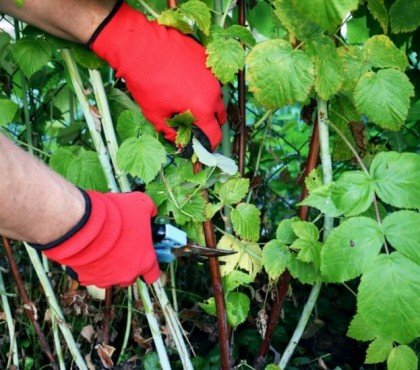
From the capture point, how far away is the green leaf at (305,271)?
1.25 metres

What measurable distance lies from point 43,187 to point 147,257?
0.26 meters

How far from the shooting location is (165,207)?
138cm

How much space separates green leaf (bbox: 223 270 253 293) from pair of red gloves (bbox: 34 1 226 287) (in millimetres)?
164

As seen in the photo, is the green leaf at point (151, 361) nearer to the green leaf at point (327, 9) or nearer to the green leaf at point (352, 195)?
the green leaf at point (352, 195)

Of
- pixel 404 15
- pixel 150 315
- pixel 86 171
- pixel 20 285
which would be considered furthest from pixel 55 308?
pixel 404 15

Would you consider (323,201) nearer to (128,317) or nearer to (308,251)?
(308,251)

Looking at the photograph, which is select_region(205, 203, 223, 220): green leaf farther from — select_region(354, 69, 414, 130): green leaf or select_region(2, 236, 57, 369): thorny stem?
select_region(2, 236, 57, 369): thorny stem

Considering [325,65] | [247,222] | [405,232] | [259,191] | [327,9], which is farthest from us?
[259,191]

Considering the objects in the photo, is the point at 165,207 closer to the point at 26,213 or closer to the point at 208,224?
the point at 208,224

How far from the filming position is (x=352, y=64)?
3.81 ft

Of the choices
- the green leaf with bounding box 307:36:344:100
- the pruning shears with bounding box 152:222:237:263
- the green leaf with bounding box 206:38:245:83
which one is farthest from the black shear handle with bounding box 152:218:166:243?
the green leaf with bounding box 307:36:344:100

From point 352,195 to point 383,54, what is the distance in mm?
290

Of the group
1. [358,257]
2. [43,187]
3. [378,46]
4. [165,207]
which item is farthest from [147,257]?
[378,46]

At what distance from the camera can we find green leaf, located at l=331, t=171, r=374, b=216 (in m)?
1.04
